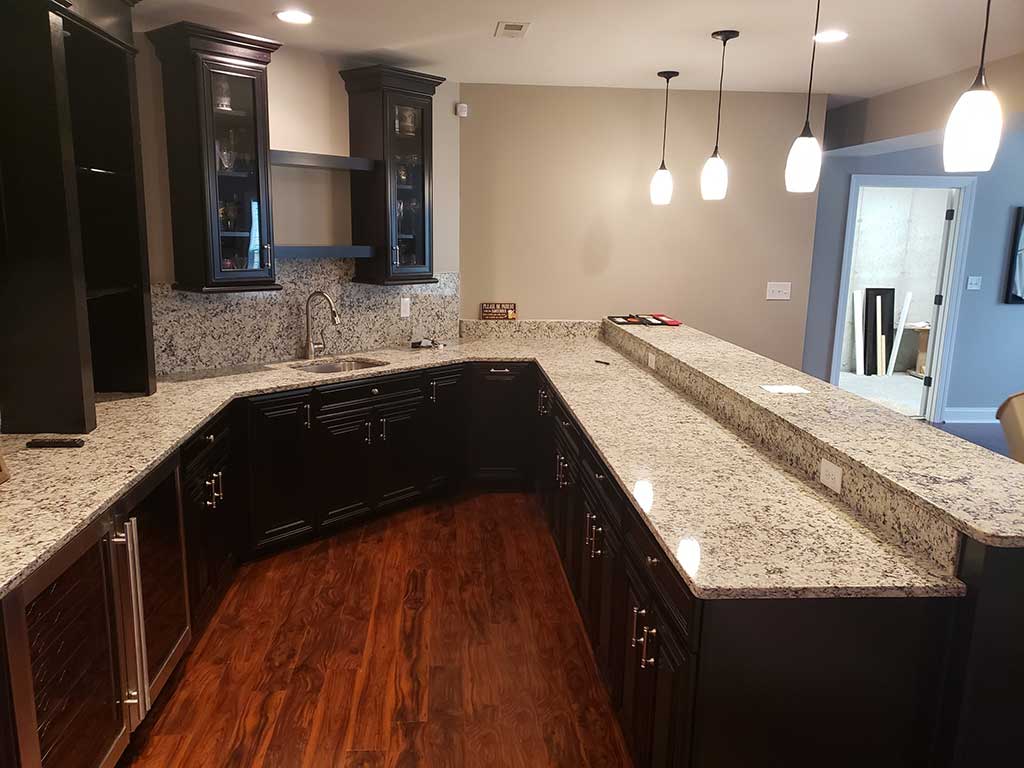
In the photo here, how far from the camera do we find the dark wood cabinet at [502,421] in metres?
4.49

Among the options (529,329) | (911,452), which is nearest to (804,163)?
(911,452)

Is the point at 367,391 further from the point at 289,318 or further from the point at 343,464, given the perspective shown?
the point at 289,318

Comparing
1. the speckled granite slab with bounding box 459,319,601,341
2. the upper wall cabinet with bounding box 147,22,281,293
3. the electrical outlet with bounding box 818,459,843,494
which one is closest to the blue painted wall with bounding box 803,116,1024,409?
the speckled granite slab with bounding box 459,319,601,341

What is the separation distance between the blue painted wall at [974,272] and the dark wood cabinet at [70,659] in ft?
17.3

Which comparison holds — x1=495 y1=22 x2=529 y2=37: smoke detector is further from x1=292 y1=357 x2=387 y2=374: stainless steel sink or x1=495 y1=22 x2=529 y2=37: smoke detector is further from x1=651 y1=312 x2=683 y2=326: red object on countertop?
x1=651 y1=312 x2=683 y2=326: red object on countertop

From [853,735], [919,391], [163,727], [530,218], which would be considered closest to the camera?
[853,735]

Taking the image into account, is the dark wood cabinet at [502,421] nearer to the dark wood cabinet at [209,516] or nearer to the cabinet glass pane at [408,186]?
the cabinet glass pane at [408,186]

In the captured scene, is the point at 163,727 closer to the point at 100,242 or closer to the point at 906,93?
the point at 100,242


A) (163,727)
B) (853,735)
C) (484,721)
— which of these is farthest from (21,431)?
(853,735)

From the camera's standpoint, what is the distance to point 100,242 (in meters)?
3.06

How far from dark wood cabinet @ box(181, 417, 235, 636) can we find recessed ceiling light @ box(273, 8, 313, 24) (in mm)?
1773

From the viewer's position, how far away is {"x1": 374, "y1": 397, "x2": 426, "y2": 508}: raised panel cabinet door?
159 inches

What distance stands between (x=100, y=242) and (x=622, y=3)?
7.55 feet

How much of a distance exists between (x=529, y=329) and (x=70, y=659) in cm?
366
